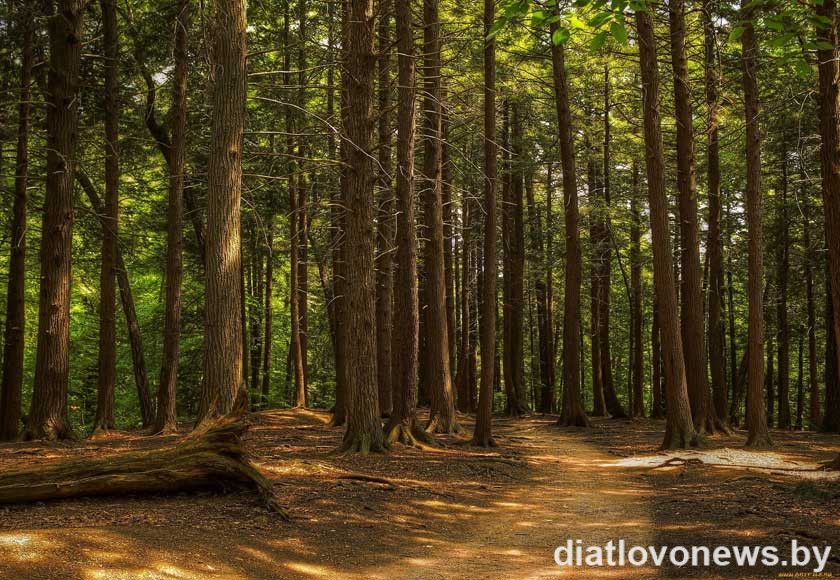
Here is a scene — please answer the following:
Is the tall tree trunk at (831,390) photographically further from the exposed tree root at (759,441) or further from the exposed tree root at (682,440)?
the exposed tree root at (682,440)

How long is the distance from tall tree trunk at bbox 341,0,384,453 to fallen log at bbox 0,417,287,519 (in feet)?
13.0

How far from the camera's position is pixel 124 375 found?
29.8m

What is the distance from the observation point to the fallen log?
24.2 ft

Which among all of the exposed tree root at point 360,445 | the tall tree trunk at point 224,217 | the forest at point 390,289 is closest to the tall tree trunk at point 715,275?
the forest at point 390,289

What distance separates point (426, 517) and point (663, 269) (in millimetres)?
8942

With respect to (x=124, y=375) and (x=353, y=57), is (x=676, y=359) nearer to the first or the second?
(x=353, y=57)

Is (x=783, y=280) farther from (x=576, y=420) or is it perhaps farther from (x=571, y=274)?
(x=576, y=420)

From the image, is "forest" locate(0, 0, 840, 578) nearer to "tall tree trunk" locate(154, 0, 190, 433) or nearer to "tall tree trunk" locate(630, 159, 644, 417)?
"tall tree trunk" locate(154, 0, 190, 433)

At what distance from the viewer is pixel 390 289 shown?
19.0 meters

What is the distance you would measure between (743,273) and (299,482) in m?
24.5

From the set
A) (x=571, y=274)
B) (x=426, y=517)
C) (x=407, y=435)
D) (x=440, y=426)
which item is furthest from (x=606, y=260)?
(x=426, y=517)

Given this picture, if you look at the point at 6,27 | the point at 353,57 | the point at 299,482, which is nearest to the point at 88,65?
the point at 6,27

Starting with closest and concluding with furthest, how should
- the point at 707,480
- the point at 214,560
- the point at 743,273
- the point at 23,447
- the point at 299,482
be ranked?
the point at 214,560, the point at 299,482, the point at 707,480, the point at 23,447, the point at 743,273

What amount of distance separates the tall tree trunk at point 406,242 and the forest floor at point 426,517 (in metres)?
0.98
